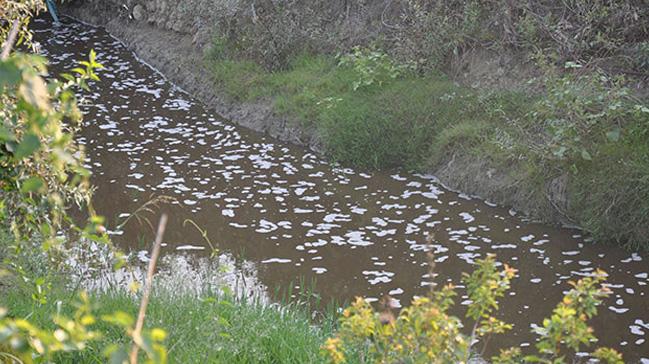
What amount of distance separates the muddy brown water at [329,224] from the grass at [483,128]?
0.81 feet

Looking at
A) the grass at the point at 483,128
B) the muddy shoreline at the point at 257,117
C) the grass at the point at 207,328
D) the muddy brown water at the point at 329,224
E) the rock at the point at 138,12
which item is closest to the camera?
the grass at the point at 207,328

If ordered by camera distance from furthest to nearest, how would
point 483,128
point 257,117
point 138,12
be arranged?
1. point 138,12
2. point 257,117
3. point 483,128

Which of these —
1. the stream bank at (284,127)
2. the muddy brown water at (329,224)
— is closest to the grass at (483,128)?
the stream bank at (284,127)

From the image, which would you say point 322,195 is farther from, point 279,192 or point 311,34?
point 311,34

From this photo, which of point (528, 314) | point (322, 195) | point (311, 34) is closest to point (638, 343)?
point (528, 314)

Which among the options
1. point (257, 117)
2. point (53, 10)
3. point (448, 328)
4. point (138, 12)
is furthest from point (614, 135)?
point (53, 10)

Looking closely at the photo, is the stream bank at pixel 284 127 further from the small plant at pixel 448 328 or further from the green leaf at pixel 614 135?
the small plant at pixel 448 328

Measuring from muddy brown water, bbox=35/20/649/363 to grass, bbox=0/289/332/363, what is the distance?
4.05 feet

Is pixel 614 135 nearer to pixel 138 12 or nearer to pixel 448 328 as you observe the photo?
pixel 448 328

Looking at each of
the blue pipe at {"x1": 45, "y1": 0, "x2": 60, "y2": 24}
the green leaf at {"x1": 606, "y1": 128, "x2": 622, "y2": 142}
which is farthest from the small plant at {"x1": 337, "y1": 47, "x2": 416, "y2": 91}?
the blue pipe at {"x1": 45, "y1": 0, "x2": 60, "y2": 24}

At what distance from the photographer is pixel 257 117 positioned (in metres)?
11.1

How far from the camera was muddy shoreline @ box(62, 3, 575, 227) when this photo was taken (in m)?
8.18

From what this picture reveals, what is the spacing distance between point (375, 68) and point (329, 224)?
2.78 m

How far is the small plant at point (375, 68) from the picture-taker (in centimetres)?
1035
